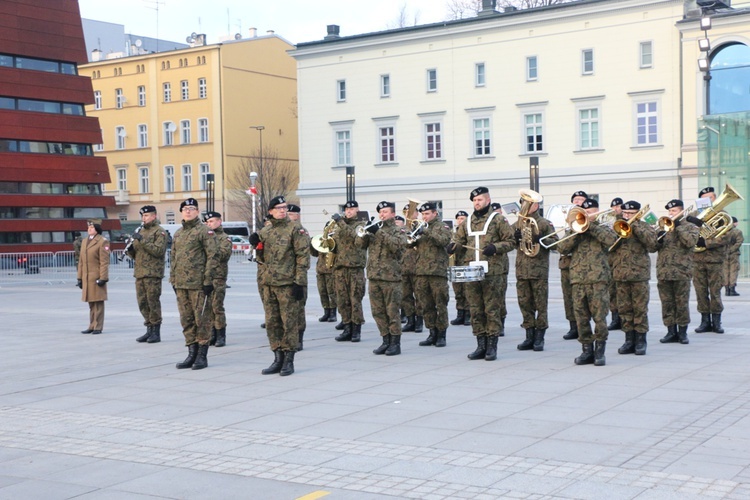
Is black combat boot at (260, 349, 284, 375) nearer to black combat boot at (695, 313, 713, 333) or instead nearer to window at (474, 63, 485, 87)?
black combat boot at (695, 313, 713, 333)

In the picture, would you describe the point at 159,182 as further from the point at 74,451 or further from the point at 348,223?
the point at 74,451

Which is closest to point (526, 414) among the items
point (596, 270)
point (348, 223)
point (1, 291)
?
point (596, 270)

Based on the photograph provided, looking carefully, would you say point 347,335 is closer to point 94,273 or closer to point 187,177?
point 94,273

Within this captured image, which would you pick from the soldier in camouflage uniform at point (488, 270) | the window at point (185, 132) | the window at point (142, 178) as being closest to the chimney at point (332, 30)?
the window at point (185, 132)

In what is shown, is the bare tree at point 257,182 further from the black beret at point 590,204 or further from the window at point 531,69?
the black beret at point 590,204

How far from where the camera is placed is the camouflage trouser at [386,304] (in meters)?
13.2

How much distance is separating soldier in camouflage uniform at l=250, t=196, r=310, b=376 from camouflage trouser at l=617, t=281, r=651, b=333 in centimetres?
407

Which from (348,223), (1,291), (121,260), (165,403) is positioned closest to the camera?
(165,403)

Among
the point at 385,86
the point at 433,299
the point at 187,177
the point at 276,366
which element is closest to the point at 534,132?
the point at 385,86

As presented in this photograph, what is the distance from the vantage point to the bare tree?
6706cm

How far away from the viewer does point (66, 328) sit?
58.4 feet

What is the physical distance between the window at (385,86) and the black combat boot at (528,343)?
42.4m

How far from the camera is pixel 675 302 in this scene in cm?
1372

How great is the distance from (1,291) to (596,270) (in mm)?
22439
